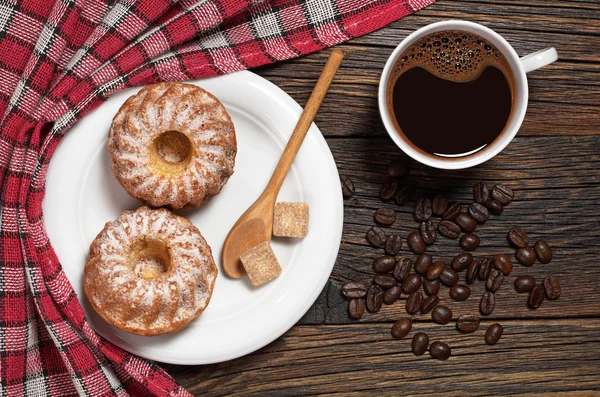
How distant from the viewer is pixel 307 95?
180cm

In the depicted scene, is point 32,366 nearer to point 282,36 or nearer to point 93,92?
point 93,92

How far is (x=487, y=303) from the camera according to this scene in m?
1.91

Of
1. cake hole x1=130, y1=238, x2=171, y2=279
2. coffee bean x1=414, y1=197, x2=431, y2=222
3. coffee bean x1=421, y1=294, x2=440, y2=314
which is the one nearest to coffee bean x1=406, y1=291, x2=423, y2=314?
coffee bean x1=421, y1=294, x2=440, y2=314

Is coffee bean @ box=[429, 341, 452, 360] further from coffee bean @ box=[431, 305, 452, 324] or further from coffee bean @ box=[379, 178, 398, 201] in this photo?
coffee bean @ box=[379, 178, 398, 201]

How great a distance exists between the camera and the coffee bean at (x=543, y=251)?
75.1 inches

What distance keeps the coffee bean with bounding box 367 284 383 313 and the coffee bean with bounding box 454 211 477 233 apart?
323 mm

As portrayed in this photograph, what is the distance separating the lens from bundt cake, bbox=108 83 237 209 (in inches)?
61.4

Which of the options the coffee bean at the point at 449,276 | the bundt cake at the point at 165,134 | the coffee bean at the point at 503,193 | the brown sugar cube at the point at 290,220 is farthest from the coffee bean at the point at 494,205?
the bundt cake at the point at 165,134

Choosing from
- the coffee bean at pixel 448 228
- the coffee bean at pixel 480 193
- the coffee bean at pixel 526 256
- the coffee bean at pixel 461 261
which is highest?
the coffee bean at pixel 480 193

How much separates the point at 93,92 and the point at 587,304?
1.62m

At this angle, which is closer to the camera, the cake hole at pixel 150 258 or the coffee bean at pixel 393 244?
the cake hole at pixel 150 258

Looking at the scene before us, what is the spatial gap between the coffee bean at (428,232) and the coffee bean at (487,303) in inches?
9.9

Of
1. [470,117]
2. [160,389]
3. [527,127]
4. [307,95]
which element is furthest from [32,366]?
[527,127]

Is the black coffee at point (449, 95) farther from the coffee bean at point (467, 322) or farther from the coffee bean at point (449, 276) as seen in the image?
the coffee bean at point (467, 322)
